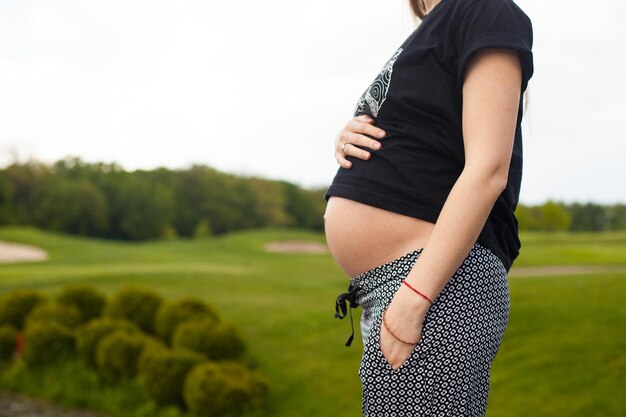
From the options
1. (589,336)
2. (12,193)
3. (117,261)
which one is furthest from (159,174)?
(589,336)

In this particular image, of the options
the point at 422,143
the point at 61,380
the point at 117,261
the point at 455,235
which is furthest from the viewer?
the point at 117,261

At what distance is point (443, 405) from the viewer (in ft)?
4.24

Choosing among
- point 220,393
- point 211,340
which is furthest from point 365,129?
point 211,340

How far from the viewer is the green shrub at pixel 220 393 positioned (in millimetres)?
5086

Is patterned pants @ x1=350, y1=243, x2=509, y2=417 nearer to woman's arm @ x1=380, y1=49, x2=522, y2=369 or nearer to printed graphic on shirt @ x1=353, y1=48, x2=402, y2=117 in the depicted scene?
woman's arm @ x1=380, y1=49, x2=522, y2=369

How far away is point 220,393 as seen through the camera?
5.07 metres

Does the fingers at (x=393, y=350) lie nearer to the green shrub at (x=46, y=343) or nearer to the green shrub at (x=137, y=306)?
the green shrub at (x=137, y=306)

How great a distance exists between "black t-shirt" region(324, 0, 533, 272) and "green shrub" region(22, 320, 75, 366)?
20.7 feet

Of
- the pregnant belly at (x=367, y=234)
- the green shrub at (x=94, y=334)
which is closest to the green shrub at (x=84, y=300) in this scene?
the green shrub at (x=94, y=334)

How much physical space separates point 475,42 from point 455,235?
0.35 meters

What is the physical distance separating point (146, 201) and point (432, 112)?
3592 centimetres

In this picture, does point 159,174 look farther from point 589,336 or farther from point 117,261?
point 589,336

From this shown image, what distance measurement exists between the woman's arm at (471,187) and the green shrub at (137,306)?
6.13 metres

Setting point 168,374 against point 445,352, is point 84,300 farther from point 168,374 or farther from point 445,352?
point 445,352
